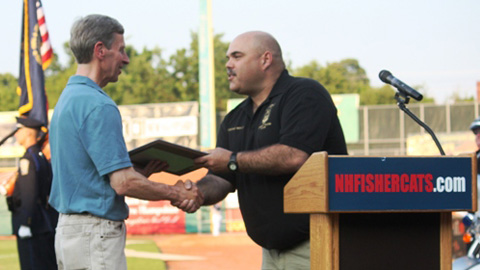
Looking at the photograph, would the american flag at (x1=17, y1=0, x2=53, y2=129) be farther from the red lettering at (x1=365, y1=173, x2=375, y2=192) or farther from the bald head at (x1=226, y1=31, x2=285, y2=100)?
the red lettering at (x1=365, y1=173, x2=375, y2=192)

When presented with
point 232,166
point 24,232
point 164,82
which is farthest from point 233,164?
point 164,82

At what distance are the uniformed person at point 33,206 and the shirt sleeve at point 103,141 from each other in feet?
18.1

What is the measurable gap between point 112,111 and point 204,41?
22.5 m

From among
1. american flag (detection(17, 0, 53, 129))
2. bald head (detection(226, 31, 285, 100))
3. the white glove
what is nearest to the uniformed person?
the white glove

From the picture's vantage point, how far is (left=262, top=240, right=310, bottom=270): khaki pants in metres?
3.88

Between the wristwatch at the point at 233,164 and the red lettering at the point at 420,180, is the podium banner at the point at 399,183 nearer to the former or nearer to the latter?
the red lettering at the point at 420,180

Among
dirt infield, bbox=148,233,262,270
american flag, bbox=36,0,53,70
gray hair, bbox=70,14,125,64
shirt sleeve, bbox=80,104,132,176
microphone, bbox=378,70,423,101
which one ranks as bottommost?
dirt infield, bbox=148,233,262,270

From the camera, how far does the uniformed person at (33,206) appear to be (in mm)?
8633

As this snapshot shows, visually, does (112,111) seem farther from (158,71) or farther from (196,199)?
(158,71)

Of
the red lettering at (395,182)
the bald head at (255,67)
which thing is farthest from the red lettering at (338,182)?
the bald head at (255,67)

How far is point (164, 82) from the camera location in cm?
5459

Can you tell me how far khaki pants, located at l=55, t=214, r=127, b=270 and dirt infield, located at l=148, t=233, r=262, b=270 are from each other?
1108 centimetres

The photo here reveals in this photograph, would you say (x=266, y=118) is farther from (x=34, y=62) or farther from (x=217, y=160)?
(x=34, y=62)

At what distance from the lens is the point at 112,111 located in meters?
3.47
